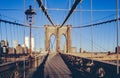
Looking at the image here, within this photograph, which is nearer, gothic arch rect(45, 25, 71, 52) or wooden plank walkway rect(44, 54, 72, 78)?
wooden plank walkway rect(44, 54, 72, 78)

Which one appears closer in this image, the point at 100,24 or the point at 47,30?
the point at 100,24

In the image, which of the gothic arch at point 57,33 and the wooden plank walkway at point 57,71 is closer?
the wooden plank walkway at point 57,71

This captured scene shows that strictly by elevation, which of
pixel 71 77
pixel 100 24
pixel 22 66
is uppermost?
pixel 100 24

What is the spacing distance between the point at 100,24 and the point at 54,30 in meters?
36.9

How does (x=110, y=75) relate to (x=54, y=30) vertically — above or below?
below

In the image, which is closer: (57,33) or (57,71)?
(57,71)

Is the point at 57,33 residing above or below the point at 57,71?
above

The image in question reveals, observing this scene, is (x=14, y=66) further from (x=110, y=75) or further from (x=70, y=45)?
(x=70, y=45)

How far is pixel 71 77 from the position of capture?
10258 mm

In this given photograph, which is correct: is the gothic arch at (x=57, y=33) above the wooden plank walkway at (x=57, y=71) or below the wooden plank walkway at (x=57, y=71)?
above

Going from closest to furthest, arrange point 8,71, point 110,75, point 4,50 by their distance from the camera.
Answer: point 110,75, point 8,71, point 4,50

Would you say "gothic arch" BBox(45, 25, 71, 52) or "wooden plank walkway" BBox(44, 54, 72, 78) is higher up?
"gothic arch" BBox(45, 25, 71, 52)

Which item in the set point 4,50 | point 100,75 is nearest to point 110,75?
point 100,75

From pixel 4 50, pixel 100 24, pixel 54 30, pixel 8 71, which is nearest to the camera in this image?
pixel 8 71
